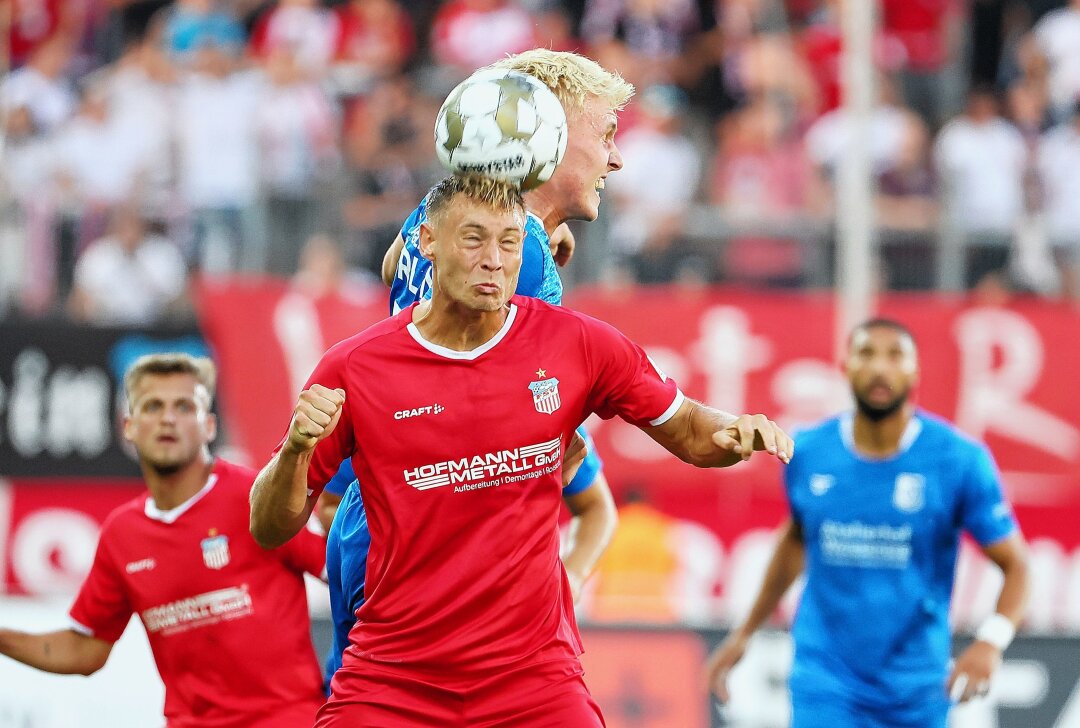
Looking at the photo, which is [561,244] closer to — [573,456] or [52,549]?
[573,456]

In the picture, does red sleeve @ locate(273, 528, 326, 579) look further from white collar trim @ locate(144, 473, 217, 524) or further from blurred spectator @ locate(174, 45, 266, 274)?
blurred spectator @ locate(174, 45, 266, 274)

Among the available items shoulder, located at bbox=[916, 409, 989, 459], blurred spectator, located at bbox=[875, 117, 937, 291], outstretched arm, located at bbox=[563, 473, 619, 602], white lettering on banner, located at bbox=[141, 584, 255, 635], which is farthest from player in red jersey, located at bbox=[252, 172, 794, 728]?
blurred spectator, located at bbox=[875, 117, 937, 291]

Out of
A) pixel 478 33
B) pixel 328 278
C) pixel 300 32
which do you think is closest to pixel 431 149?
pixel 328 278

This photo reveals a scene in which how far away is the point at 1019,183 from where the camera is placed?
14.6 metres

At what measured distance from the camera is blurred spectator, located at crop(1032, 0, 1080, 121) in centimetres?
1531

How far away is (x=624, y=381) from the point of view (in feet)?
15.9

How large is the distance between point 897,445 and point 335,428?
3646mm

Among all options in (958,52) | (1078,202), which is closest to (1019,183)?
(1078,202)

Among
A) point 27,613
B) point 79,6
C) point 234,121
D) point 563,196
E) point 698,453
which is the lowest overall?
point 27,613

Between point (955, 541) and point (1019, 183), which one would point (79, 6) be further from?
point (955, 541)

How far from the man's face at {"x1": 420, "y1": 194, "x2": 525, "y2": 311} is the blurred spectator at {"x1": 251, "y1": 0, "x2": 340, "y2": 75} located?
436 inches

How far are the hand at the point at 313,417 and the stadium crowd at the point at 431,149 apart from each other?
9455 millimetres

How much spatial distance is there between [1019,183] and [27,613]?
899 cm

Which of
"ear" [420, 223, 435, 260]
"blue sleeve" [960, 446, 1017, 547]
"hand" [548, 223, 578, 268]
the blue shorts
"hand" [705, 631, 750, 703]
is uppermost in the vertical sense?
"hand" [548, 223, 578, 268]
